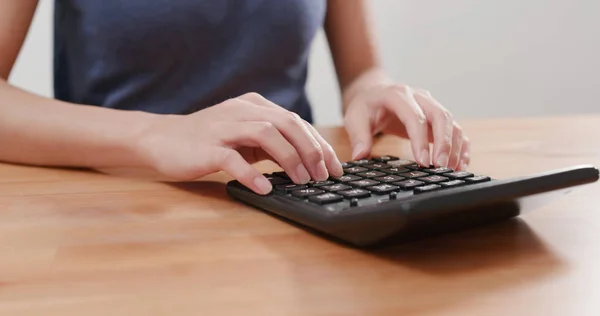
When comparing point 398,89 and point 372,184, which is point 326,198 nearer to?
Result: point 372,184

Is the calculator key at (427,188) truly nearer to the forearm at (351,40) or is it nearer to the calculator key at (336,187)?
the calculator key at (336,187)

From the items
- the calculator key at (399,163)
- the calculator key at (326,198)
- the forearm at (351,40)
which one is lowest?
the calculator key at (326,198)

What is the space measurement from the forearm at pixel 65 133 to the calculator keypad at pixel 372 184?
0.16 m

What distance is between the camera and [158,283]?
12.4 inches

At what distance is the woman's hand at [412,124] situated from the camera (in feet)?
1.82

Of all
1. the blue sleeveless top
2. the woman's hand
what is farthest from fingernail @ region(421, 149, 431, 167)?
the blue sleeveless top

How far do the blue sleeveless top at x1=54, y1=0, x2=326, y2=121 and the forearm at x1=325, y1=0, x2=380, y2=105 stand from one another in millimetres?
100

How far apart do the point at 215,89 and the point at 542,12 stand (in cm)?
111

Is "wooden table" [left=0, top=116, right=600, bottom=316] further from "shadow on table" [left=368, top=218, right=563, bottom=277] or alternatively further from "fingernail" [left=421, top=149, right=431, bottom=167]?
"fingernail" [left=421, top=149, right=431, bottom=167]

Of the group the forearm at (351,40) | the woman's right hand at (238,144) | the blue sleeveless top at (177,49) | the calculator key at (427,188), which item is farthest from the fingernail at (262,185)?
the forearm at (351,40)

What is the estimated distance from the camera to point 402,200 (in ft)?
1.13

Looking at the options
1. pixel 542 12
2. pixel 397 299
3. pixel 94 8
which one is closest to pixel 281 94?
pixel 94 8

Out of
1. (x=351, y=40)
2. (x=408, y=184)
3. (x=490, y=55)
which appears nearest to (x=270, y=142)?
(x=408, y=184)

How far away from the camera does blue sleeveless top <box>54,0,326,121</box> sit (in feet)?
2.48
